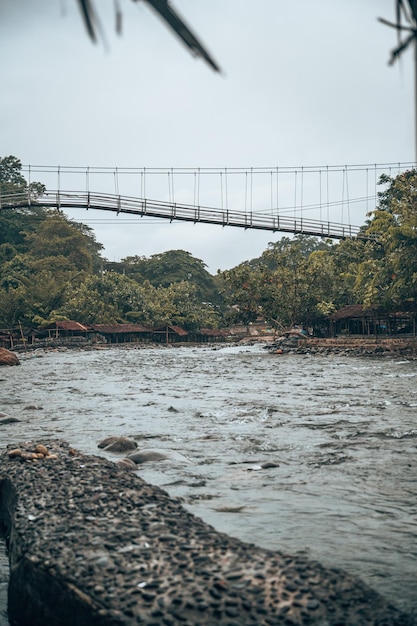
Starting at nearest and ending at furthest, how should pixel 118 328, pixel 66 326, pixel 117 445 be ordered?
pixel 117 445
pixel 66 326
pixel 118 328

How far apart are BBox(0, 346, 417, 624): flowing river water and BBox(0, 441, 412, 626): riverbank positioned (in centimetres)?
68

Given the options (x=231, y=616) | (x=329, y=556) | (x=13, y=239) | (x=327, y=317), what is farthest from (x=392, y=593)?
(x=13, y=239)

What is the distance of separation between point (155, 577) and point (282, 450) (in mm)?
4960

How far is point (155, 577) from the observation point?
356cm

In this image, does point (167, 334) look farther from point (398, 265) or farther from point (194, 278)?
point (398, 265)

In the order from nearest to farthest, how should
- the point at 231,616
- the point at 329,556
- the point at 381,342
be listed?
the point at 231,616, the point at 329,556, the point at 381,342

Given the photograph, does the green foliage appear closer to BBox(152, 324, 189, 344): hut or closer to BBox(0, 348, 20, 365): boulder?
BBox(152, 324, 189, 344): hut

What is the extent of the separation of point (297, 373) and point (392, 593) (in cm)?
1876

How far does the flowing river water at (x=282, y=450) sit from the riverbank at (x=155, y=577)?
681 mm

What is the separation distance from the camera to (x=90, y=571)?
3674mm

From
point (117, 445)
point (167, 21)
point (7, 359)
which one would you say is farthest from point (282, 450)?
point (7, 359)

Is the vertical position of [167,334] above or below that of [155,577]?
above

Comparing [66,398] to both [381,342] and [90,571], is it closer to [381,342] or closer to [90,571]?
[90,571]

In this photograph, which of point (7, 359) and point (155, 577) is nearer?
point (155, 577)
